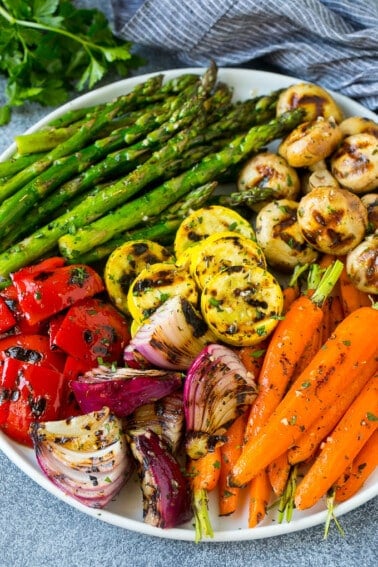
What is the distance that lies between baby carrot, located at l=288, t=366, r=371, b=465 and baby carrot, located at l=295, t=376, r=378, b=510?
0.03 m

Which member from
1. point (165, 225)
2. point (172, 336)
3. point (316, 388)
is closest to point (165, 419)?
point (172, 336)

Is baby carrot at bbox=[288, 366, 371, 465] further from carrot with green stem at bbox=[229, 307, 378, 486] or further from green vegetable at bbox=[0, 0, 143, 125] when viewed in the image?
green vegetable at bbox=[0, 0, 143, 125]

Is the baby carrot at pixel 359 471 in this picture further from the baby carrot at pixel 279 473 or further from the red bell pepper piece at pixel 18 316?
the red bell pepper piece at pixel 18 316

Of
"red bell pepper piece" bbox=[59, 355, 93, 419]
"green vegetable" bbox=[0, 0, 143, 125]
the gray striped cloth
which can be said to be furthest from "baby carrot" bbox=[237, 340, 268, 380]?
"green vegetable" bbox=[0, 0, 143, 125]

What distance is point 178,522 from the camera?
271 cm

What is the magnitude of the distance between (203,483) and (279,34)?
2263 mm

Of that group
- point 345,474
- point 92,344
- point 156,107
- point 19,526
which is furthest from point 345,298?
point 19,526

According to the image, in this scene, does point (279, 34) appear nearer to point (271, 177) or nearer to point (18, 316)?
point (271, 177)

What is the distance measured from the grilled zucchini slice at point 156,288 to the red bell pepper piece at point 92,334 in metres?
0.10

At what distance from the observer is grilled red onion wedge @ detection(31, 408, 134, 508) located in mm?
2633

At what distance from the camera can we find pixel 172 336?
9.27 feet

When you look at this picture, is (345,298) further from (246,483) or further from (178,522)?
(178,522)

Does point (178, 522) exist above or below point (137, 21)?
below

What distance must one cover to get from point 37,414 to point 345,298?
4.46 ft
